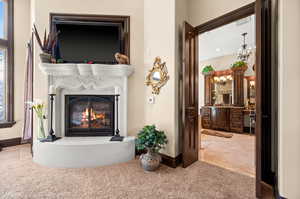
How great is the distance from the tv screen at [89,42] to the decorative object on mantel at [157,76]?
834 mm

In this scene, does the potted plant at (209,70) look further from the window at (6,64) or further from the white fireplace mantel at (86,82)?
the window at (6,64)

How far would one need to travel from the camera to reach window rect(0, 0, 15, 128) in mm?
3480

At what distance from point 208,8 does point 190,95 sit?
1.51 meters

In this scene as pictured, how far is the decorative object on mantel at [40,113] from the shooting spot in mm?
2680

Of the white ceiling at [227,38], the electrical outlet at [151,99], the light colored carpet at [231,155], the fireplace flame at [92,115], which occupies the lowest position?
the light colored carpet at [231,155]

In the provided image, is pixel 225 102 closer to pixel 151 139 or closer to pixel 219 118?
pixel 219 118

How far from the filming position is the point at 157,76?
274cm

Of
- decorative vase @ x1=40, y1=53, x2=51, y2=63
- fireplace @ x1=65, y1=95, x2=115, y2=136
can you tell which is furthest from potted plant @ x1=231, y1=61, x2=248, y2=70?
decorative vase @ x1=40, y1=53, x2=51, y2=63

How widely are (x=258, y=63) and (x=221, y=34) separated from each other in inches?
128

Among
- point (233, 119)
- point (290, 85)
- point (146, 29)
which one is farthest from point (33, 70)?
point (233, 119)

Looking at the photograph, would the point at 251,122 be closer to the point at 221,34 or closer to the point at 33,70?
the point at 221,34

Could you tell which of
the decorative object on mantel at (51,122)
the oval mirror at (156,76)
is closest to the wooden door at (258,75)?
the oval mirror at (156,76)

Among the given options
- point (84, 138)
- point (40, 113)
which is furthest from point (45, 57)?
point (84, 138)

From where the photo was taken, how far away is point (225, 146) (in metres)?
3.73
